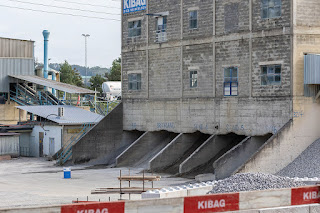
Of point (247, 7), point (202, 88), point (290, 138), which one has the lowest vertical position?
point (290, 138)

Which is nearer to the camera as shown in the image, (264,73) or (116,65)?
(264,73)

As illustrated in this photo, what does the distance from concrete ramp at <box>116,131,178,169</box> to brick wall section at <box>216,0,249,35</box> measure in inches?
344

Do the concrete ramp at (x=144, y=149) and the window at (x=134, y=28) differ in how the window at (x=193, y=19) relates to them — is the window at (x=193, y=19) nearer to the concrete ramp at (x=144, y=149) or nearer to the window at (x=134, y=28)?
the window at (x=134, y=28)

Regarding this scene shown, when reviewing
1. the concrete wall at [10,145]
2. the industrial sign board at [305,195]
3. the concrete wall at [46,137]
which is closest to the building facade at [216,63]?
the concrete wall at [46,137]

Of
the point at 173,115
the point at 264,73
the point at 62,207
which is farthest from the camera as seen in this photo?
the point at 173,115

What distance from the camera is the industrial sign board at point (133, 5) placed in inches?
1842

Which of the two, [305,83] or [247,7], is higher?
[247,7]

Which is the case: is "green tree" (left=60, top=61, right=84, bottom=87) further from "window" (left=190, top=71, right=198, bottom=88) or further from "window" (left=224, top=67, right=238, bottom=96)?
"window" (left=224, top=67, right=238, bottom=96)

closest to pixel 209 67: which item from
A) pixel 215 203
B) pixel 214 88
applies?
pixel 214 88

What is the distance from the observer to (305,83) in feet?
120

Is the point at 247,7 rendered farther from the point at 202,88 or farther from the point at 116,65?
the point at 116,65

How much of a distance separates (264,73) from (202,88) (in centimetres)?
515

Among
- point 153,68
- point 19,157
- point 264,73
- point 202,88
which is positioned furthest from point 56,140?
point 264,73

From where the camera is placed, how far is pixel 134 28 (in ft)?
156
